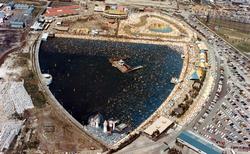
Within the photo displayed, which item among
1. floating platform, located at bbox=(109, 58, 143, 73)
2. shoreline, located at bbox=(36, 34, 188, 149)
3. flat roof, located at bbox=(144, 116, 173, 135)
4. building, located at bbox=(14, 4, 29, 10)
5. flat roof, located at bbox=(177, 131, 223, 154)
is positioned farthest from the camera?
building, located at bbox=(14, 4, 29, 10)

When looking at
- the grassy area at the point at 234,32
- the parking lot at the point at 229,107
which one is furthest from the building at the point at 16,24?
the grassy area at the point at 234,32

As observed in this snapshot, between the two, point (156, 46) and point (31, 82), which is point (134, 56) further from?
point (31, 82)

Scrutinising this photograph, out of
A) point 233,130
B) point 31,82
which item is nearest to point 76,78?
point 31,82

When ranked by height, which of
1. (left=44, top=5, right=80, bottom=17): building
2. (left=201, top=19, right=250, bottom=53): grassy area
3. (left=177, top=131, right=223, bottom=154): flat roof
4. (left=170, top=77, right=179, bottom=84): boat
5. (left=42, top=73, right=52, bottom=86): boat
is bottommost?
(left=177, top=131, right=223, bottom=154): flat roof

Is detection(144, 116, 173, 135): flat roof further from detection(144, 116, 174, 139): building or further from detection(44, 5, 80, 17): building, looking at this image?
detection(44, 5, 80, 17): building

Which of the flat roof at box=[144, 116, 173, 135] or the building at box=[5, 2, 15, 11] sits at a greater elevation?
the building at box=[5, 2, 15, 11]

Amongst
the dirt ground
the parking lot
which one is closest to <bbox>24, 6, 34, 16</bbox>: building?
the dirt ground
